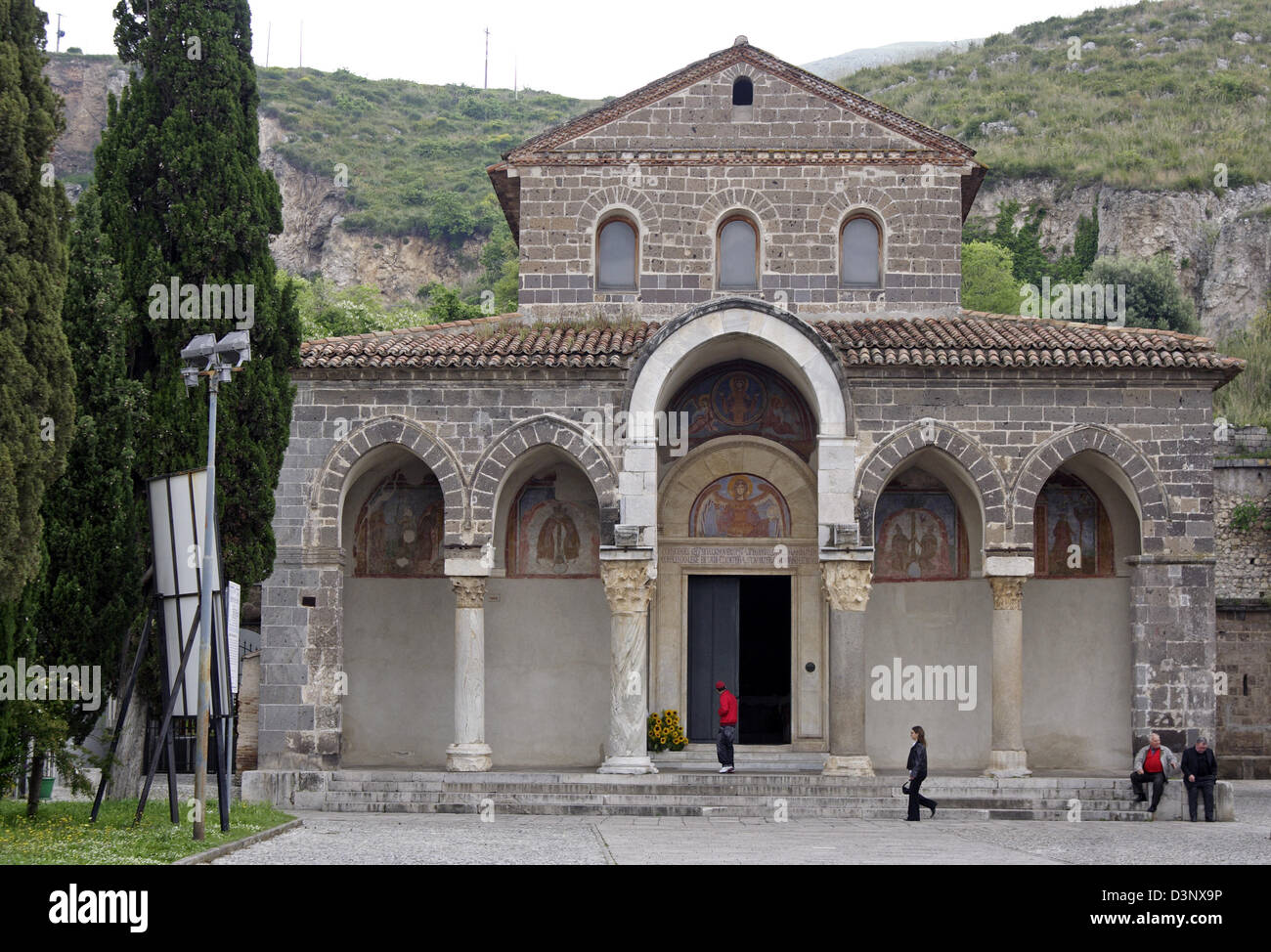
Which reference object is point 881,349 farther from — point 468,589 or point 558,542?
point 468,589

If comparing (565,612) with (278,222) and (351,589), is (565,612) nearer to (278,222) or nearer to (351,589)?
(351,589)

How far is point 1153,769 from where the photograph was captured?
20641 mm

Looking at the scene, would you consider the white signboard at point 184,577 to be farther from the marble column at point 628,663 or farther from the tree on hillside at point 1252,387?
the tree on hillside at point 1252,387

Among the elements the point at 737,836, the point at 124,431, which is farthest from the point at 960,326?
the point at 124,431

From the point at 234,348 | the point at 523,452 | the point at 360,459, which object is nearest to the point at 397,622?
the point at 360,459

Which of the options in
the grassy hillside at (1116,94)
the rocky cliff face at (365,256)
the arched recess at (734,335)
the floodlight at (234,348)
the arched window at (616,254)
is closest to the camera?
the floodlight at (234,348)

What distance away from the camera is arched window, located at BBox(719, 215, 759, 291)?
2467 centimetres

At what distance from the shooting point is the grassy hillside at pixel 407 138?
86.3 m

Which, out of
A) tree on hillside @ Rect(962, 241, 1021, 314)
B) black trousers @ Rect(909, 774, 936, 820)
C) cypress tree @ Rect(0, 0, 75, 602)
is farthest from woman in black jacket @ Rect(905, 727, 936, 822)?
tree on hillside @ Rect(962, 241, 1021, 314)

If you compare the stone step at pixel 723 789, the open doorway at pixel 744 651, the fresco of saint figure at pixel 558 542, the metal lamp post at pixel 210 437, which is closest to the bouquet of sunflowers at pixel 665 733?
the open doorway at pixel 744 651

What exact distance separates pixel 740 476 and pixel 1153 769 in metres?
7.62

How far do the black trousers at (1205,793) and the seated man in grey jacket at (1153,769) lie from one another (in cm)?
36

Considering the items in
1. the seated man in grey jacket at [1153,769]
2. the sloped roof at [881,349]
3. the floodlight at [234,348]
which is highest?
the sloped roof at [881,349]

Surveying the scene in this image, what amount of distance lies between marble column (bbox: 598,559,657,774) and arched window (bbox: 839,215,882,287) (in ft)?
21.1
